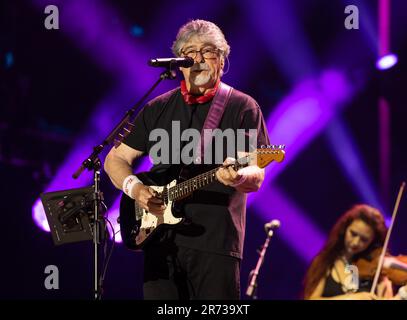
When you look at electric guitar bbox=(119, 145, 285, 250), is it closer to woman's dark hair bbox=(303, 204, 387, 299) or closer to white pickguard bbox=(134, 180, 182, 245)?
white pickguard bbox=(134, 180, 182, 245)

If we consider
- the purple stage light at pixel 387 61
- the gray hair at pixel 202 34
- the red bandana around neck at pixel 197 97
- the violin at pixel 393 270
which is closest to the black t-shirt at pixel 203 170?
the red bandana around neck at pixel 197 97

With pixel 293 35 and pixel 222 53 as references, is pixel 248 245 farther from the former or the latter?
pixel 222 53

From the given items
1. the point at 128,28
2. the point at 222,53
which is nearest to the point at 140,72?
the point at 128,28

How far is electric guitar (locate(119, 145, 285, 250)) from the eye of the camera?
3.60 meters

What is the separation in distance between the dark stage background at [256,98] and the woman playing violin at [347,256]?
3.04 feet

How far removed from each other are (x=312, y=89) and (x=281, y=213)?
1.35 metres

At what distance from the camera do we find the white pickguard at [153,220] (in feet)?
12.7

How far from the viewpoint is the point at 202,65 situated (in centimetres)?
409

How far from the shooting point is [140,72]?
7195 mm

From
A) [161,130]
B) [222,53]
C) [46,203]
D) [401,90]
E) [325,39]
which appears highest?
[325,39]

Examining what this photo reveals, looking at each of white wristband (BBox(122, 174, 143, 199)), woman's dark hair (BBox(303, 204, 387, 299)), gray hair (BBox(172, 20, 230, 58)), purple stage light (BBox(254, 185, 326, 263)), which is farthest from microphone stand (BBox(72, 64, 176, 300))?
purple stage light (BBox(254, 185, 326, 263))

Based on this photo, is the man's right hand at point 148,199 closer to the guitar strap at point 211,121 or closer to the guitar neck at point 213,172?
the guitar neck at point 213,172

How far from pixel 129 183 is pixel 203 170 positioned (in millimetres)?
537
